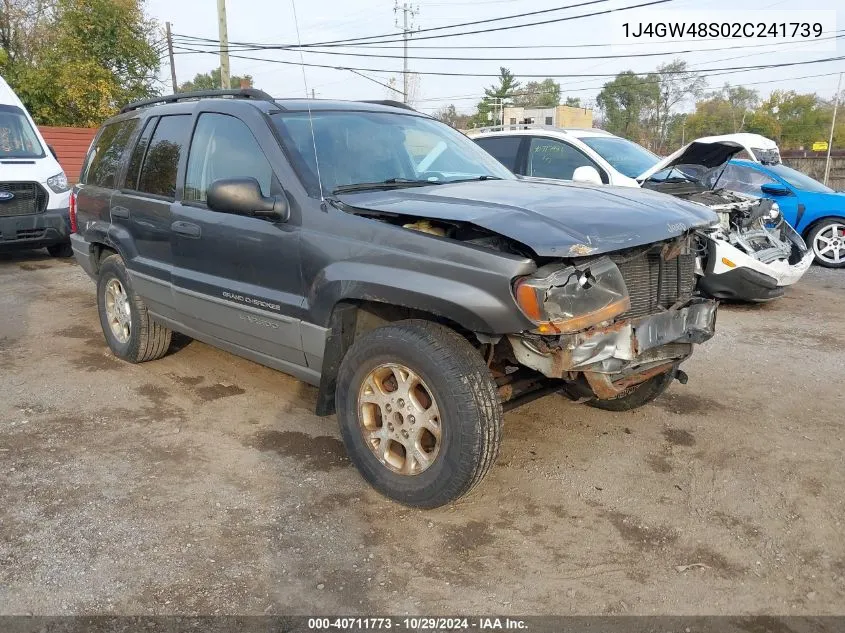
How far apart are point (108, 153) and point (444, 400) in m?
3.93

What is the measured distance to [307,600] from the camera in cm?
266

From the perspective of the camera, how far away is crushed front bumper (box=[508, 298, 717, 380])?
3.00m

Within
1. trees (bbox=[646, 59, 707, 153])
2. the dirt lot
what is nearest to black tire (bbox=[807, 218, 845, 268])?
the dirt lot

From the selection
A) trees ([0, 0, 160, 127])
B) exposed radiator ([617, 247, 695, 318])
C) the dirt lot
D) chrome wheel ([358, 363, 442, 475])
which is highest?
trees ([0, 0, 160, 127])

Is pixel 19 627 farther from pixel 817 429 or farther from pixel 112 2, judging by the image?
pixel 112 2

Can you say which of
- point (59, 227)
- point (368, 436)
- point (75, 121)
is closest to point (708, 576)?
point (368, 436)

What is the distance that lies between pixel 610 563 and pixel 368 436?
1.23 m

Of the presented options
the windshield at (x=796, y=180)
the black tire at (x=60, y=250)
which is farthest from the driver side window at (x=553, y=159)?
the black tire at (x=60, y=250)

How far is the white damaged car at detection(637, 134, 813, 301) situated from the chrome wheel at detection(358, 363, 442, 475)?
4553 millimetres

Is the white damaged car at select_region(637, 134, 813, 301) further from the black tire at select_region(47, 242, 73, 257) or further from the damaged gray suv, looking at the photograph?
the black tire at select_region(47, 242, 73, 257)

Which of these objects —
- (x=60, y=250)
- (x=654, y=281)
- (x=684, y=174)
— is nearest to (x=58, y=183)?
(x=60, y=250)

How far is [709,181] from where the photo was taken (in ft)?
26.2

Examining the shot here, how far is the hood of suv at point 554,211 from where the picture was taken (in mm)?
2826

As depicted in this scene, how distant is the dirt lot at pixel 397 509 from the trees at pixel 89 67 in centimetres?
2115
